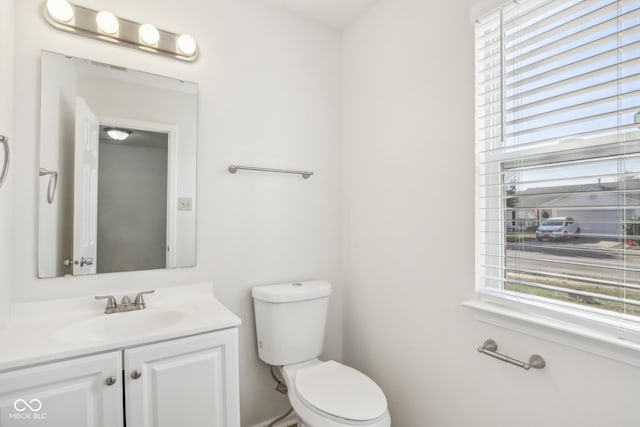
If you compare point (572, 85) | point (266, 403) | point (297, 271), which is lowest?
point (266, 403)

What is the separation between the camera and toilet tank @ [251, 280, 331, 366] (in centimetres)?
175

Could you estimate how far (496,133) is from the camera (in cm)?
137

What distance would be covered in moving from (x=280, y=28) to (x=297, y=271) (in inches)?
57.6

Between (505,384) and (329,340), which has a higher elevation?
(505,384)

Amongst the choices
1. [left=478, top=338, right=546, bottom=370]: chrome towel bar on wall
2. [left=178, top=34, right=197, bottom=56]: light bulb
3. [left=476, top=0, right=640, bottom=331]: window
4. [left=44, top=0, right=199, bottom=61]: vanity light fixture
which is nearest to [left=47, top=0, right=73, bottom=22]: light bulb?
[left=44, top=0, right=199, bottom=61]: vanity light fixture

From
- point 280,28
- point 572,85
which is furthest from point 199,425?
point 280,28

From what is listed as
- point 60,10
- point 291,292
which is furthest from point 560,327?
point 60,10

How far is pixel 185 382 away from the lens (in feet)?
4.01

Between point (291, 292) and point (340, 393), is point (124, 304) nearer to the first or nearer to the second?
point (291, 292)

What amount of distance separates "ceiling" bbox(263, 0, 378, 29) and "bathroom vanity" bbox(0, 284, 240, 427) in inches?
68.9

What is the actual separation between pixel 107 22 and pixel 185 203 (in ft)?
2.88

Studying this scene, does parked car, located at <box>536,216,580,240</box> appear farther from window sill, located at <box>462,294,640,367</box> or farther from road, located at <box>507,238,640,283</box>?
window sill, located at <box>462,294,640,367</box>

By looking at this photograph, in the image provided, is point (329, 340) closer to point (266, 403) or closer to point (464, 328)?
point (266, 403)

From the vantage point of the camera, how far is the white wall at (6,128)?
1212mm
